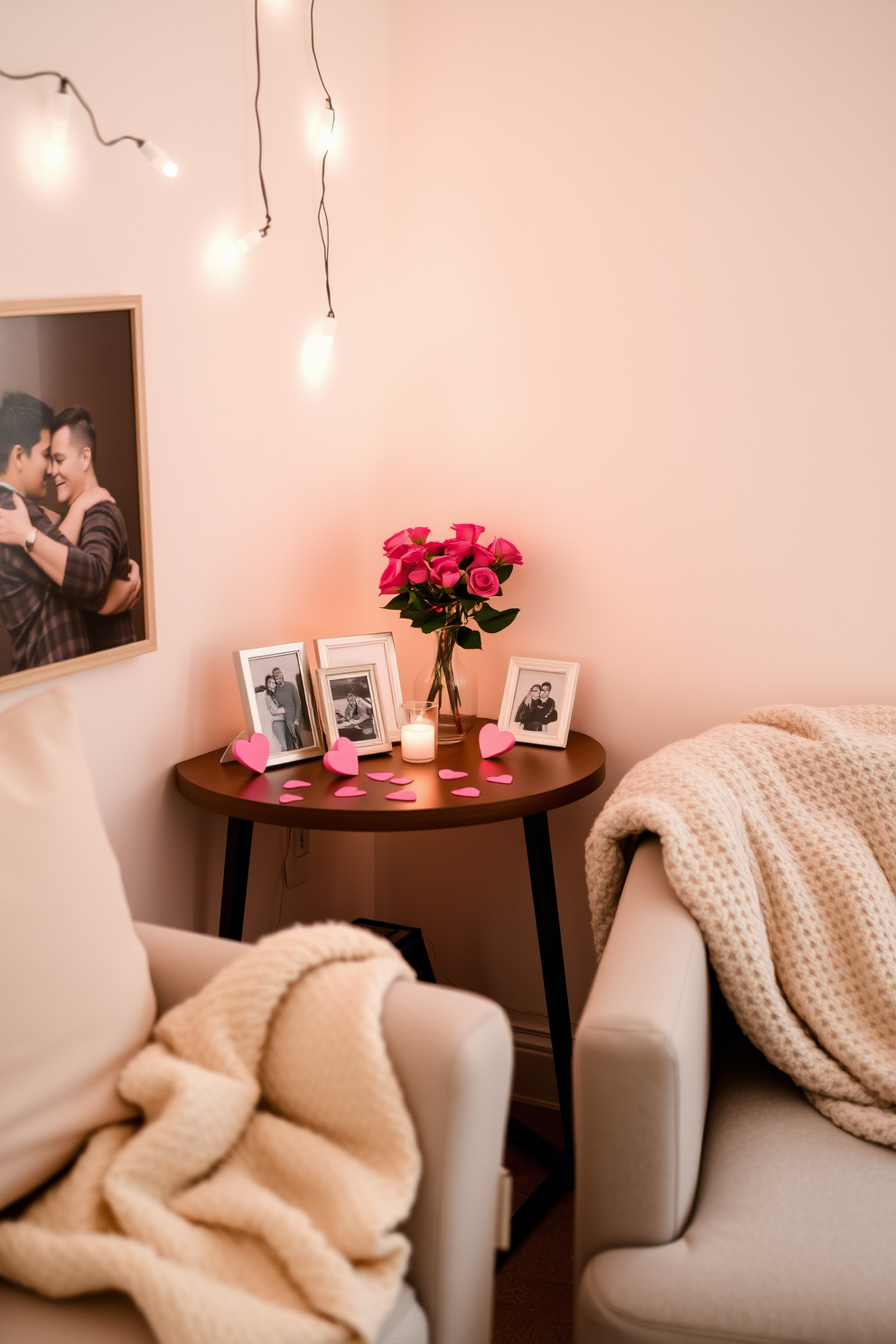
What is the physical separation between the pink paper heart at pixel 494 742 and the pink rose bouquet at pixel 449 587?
4.1 inches

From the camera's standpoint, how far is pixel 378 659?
6.38ft

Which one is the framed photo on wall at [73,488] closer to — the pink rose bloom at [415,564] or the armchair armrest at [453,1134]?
the pink rose bloom at [415,564]

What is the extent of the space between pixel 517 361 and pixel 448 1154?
1535 millimetres

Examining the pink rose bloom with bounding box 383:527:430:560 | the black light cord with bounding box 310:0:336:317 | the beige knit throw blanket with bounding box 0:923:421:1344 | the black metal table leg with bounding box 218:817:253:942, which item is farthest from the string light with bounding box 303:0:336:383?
the beige knit throw blanket with bounding box 0:923:421:1344

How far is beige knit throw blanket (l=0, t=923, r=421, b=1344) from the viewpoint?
2.77 feet

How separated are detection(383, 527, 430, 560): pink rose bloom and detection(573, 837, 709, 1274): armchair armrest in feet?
3.24

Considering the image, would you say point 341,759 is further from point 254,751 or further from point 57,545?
point 57,545

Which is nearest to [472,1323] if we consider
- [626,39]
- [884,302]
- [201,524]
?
[201,524]

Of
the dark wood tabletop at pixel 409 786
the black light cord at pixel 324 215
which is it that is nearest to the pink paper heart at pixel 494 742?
the dark wood tabletop at pixel 409 786

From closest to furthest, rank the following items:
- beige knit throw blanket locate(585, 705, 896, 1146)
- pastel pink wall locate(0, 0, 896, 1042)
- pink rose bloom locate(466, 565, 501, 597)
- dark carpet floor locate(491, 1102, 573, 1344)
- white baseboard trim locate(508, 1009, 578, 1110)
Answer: beige knit throw blanket locate(585, 705, 896, 1146), dark carpet floor locate(491, 1102, 573, 1344), pastel pink wall locate(0, 0, 896, 1042), pink rose bloom locate(466, 565, 501, 597), white baseboard trim locate(508, 1009, 578, 1110)

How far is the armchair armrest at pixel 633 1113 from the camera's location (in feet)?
3.43

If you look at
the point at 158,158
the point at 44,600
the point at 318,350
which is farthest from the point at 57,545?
the point at 318,350

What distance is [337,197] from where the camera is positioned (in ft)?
6.61

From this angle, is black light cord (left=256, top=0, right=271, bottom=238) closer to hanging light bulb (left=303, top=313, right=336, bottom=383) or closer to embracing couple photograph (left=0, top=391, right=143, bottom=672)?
hanging light bulb (left=303, top=313, right=336, bottom=383)
